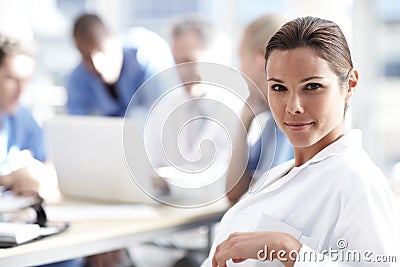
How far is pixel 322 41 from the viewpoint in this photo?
135 cm

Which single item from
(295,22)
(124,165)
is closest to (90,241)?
(124,165)

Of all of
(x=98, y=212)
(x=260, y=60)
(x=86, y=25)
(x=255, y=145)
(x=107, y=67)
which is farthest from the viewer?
(x=107, y=67)

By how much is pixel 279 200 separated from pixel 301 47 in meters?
0.32

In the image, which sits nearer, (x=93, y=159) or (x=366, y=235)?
(x=366, y=235)

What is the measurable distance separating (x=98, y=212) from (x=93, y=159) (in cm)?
23

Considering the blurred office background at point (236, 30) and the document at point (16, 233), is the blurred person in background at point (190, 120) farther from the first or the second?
the blurred office background at point (236, 30)

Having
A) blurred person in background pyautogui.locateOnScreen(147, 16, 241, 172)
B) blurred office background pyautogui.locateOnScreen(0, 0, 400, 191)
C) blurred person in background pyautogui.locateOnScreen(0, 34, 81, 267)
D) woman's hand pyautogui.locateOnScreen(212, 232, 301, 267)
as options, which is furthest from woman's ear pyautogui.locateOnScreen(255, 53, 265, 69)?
blurred office background pyautogui.locateOnScreen(0, 0, 400, 191)

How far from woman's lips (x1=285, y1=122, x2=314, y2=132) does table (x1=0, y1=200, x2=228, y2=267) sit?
0.79 m

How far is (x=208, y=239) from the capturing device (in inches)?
109

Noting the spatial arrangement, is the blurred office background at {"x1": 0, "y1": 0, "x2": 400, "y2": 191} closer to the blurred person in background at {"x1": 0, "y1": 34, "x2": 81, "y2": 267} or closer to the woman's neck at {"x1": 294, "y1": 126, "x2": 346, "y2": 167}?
the blurred person in background at {"x1": 0, "y1": 34, "x2": 81, "y2": 267}

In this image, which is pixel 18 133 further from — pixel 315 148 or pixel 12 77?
pixel 315 148

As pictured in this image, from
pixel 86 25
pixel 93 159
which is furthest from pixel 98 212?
pixel 86 25

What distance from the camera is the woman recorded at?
1.32 metres

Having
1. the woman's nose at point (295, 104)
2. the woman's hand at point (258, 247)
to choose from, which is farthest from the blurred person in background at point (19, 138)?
the woman's nose at point (295, 104)
